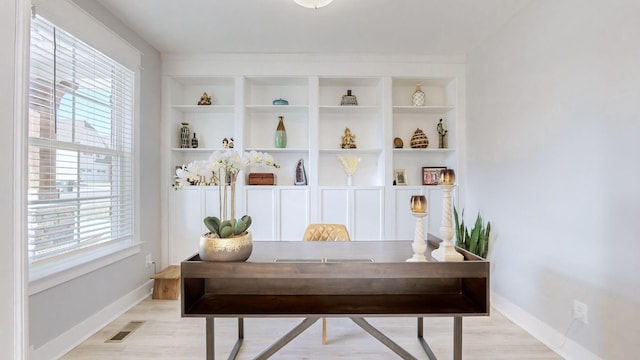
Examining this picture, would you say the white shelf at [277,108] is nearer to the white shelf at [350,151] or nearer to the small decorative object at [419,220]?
the white shelf at [350,151]

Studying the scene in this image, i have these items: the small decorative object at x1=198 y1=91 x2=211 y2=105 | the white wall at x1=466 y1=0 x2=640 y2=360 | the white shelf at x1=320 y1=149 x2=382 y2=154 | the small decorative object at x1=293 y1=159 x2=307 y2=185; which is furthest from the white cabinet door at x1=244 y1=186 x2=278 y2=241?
the white wall at x1=466 y1=0 x2=640 y2=360

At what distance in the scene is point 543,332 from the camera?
7.01 ft

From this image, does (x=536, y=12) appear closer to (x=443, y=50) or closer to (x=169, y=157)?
(x=443, y=50)

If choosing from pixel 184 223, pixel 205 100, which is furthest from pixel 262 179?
pixel 205 100

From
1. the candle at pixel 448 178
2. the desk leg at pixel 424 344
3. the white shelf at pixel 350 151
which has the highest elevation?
the white shelf at pixel 350 151

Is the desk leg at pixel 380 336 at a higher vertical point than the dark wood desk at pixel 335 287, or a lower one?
lower

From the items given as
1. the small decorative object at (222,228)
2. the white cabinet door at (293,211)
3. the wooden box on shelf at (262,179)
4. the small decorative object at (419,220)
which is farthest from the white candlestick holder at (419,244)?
the wooden box on shelf at (262,179)

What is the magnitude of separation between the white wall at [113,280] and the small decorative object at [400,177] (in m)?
2.67

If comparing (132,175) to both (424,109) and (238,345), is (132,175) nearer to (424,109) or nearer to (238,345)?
(238,345)

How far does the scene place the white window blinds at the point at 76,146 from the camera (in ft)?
6.03

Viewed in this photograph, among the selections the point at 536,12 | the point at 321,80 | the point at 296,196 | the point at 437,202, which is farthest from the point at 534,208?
the point at 321,80

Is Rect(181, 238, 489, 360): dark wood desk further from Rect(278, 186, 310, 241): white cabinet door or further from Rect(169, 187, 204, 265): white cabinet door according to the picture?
Rect(169, 187, 204, 265): white cabinet door

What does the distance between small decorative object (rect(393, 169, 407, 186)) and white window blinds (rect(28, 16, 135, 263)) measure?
2.76 meters

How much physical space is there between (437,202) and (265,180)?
77.9 inches
